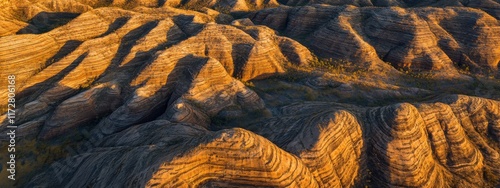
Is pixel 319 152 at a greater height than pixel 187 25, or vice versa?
pixel 187 25

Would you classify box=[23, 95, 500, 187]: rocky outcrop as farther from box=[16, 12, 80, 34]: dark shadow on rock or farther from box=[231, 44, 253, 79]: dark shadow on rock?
box=[16, 12, 80, 34]: dark shadow on rock

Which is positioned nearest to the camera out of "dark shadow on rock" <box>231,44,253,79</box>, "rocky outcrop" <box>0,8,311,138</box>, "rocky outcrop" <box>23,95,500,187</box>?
"rocky outcrop" <box>23,95,500,187</box>

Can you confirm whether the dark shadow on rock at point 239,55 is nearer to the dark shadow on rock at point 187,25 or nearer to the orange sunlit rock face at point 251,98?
the orange sunlit rock face at point 251,98

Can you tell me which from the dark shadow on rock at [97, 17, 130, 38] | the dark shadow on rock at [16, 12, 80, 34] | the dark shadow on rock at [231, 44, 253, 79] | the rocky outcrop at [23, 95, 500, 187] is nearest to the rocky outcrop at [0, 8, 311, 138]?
the dark shadow on rock at [97, 17, 130, 38]

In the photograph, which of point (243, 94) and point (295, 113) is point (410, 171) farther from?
point (243, 94)

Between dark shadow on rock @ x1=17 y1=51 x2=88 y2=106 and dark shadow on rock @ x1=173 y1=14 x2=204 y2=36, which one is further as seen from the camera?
dark shadow on rock @ x1=173 y1=14 x2=204 y2=36

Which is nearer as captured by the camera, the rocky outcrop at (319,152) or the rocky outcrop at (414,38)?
the rocky outcrop at (319,152)

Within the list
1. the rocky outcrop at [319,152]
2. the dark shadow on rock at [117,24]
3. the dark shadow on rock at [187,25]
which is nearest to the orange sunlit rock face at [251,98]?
the rocky outcrop at [319,152]

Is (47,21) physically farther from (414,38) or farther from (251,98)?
(414,38)

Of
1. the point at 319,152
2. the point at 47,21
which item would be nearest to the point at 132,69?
the point at 47,21
